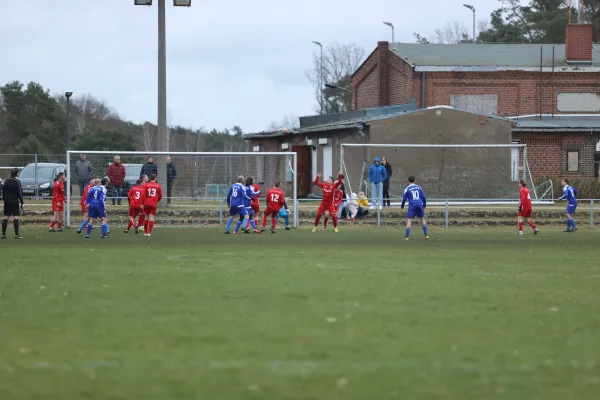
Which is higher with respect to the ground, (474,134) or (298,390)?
(474,134)

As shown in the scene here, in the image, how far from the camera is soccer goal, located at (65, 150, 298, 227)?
116ft

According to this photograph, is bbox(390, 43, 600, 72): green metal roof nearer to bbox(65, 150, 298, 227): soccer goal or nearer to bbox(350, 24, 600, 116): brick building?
bbox(350, 24, 600, 116): brick building

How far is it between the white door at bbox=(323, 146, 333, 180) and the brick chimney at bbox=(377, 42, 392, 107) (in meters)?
11.0

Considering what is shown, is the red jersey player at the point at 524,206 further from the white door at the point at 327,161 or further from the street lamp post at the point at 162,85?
the white door at the point at 327,161

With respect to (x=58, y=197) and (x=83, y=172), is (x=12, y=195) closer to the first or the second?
(x=58, y=197)

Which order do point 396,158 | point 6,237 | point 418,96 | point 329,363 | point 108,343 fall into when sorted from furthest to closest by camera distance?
point 418,96 < point 396,158 < point 6,237 < point 108,343 < point 329,363

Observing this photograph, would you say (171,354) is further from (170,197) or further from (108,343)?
(170,197)

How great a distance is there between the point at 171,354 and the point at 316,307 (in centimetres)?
353

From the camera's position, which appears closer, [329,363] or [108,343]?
[329,363]

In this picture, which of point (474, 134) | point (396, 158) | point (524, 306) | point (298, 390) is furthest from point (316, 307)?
point (474, 134)

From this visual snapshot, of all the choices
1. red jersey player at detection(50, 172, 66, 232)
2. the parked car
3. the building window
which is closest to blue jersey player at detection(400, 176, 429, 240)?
red jersey player at detection(50, 172, 66, 232)

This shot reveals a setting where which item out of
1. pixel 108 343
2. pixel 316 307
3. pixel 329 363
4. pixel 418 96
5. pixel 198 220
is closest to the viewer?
pixel 329 363

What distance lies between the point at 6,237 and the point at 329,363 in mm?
20712

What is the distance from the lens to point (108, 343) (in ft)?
32.9
